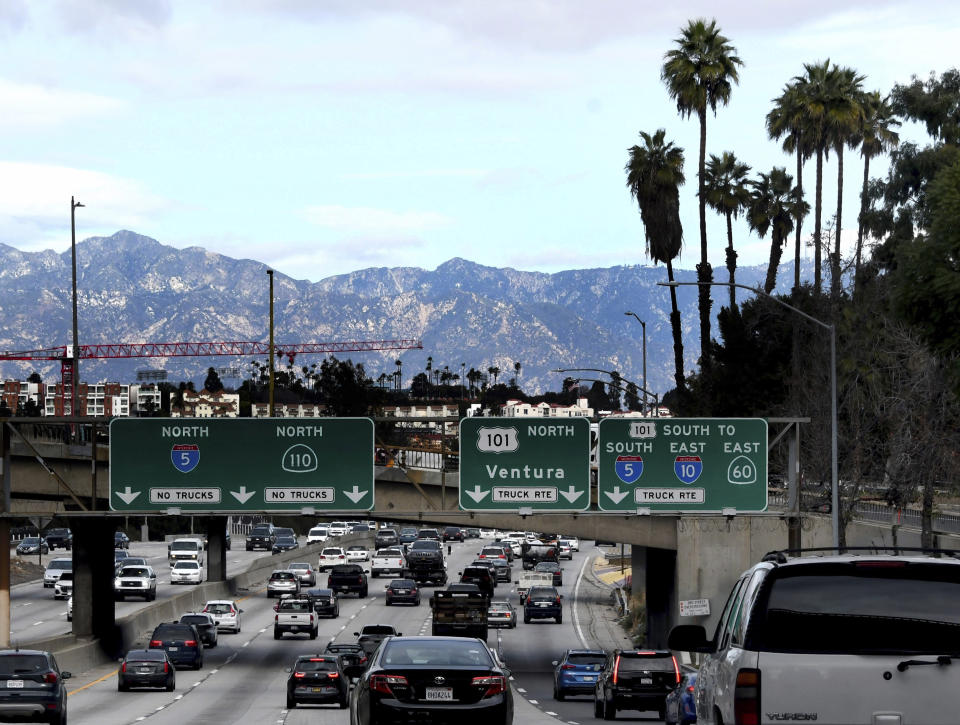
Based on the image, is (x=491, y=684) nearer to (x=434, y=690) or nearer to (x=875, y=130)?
(x=434, y=690)

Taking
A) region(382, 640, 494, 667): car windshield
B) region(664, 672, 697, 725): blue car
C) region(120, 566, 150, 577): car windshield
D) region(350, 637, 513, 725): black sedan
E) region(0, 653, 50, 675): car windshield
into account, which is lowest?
region(120, 566, 150, 577): car windshield

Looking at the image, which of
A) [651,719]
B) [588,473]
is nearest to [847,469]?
[588,473]

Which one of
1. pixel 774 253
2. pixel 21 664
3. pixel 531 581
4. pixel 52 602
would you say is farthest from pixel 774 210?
pixel 21 664

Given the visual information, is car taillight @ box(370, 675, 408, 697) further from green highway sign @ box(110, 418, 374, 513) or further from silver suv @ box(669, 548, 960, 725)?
green highway sign @ box(110, 418, 374, 513)

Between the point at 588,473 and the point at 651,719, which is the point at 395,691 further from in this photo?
the point at 588,473

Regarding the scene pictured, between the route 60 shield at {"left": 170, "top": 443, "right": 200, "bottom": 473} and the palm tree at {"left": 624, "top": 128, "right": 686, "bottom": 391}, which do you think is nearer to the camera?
the route 60 shield at {"left": 170, "top": 443, "right": 200, "bottom": 473}

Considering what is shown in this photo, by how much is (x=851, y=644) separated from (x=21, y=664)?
71.9ft

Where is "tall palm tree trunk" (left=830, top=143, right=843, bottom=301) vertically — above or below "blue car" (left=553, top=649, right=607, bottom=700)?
above

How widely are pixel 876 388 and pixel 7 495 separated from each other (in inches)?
1319

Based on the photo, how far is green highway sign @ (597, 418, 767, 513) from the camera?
1654 inches

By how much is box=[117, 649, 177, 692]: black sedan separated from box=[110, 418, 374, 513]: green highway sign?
498cm

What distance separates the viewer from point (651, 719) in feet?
117

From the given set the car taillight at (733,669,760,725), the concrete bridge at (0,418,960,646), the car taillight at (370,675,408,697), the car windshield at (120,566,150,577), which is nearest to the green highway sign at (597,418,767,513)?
the concrete bridge at (0,418,960,646)

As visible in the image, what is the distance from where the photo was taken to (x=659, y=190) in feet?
280
